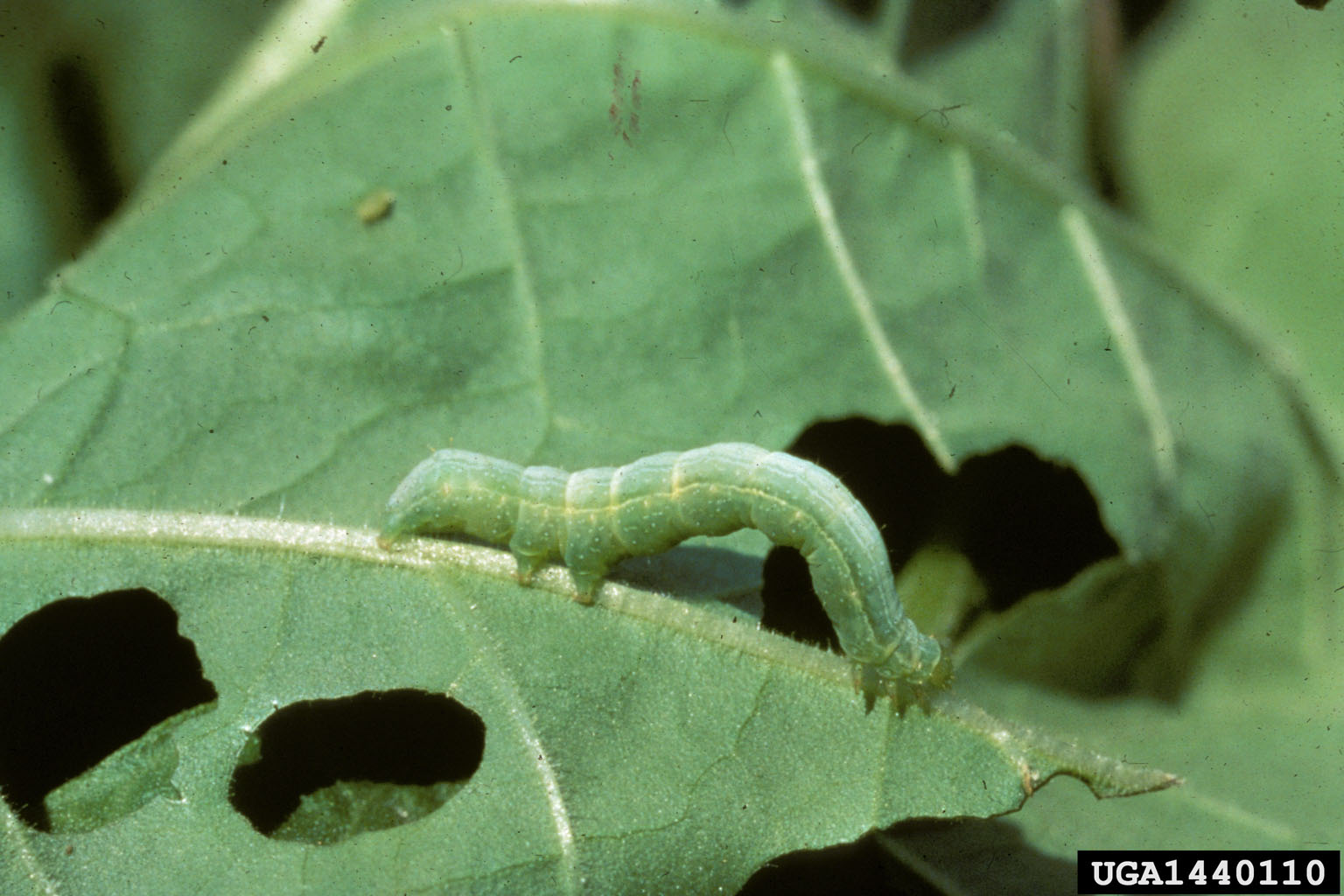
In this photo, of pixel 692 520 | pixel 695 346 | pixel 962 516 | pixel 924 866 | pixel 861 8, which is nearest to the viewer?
pixel 692 520

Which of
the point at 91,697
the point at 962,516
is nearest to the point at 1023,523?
the point at 962,516

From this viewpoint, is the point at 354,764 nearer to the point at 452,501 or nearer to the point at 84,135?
the point at 452,501

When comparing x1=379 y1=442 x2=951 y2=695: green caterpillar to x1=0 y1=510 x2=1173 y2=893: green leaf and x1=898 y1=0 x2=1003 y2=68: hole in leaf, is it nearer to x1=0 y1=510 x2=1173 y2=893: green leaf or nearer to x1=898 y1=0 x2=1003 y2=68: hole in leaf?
x1=0 y1=510 x2=1173 y2=893: green leaf

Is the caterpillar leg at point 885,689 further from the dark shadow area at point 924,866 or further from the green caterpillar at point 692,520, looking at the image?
the dark shadow area at point 924,866

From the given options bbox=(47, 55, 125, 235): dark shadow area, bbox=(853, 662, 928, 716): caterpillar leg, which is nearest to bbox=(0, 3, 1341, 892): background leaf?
bbox=(853, 662, 928, 716): caterpillar leg

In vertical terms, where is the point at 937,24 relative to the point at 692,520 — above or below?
above

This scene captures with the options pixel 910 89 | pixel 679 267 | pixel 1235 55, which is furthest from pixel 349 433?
pixel 1235 55
